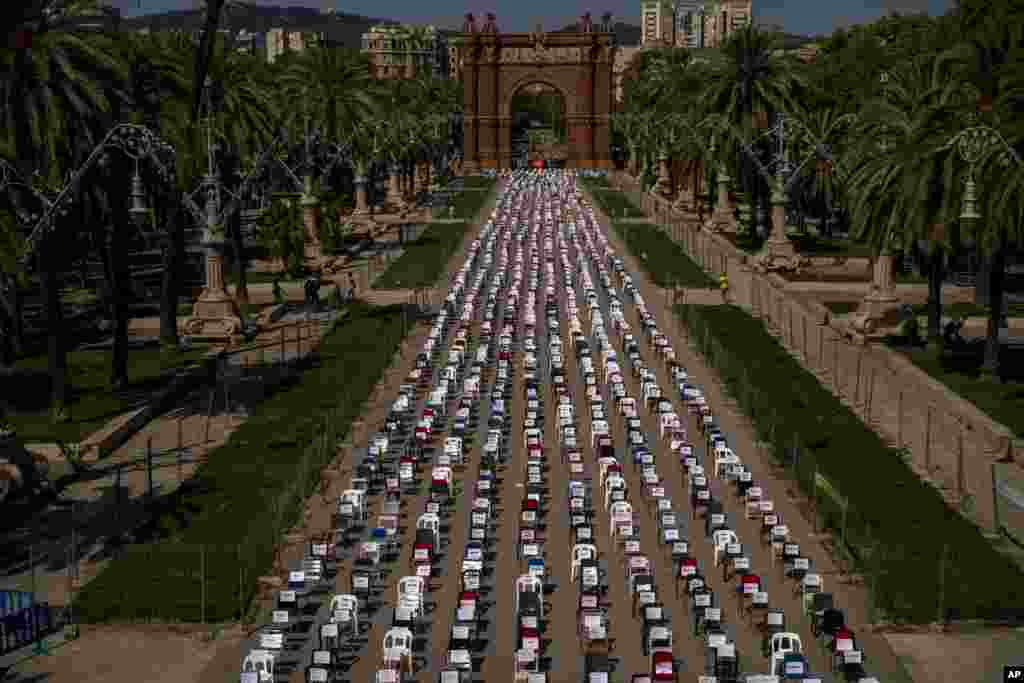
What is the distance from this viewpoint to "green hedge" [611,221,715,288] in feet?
173

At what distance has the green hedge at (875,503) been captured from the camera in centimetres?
1917

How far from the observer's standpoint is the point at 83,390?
1323 inches

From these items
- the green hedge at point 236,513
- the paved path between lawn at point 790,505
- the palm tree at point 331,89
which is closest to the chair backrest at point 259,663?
the green hedge at point 236,513

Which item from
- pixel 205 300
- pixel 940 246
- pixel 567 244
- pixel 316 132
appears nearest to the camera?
pixel 940 246

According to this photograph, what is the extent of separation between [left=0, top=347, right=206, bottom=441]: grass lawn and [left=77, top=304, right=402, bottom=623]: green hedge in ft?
10.5

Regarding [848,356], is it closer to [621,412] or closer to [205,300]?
[621,412]

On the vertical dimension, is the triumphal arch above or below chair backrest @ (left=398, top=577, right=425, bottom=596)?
above

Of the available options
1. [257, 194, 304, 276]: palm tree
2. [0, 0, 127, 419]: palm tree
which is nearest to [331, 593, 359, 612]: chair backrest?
[0, 0, 127, 419]: palm tree

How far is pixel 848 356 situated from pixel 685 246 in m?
29.2

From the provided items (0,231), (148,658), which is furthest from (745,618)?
(0,231)

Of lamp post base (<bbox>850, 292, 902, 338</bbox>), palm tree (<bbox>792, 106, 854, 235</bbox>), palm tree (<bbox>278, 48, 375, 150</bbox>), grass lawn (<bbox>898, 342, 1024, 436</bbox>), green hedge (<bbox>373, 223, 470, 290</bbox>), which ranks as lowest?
grass lawn (<bbox>898, 342, 1024, 436</bbox>)

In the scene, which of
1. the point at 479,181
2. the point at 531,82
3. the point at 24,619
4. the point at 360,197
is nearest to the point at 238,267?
the point at 24,619

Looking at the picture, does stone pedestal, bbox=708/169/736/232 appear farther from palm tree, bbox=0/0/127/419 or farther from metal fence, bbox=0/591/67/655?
metal fence, bbox=0/591/67/655

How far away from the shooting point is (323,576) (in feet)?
67.4
